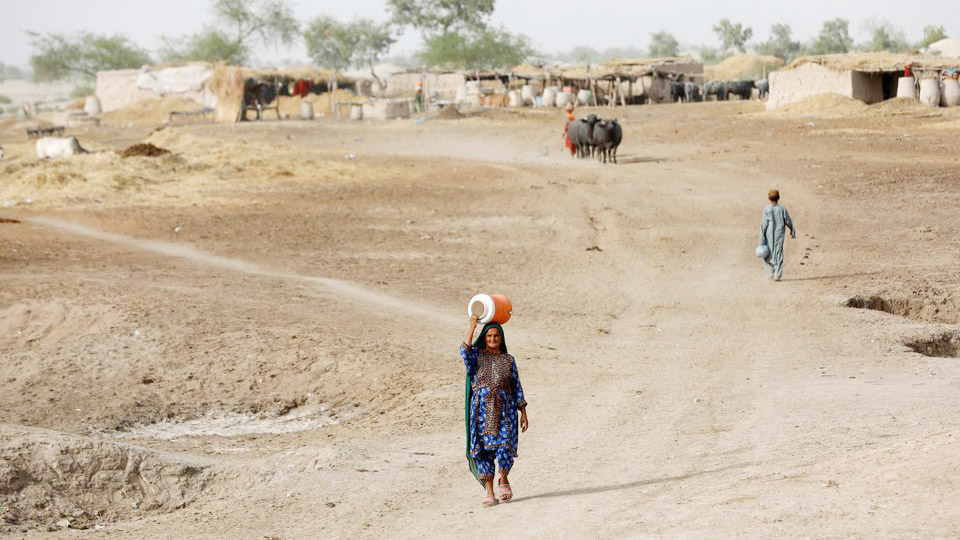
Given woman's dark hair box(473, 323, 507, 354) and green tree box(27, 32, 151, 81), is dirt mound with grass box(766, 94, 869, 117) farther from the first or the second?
green tree box(27, 32, 151, 81)

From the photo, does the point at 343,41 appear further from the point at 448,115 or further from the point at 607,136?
the point at 607,136

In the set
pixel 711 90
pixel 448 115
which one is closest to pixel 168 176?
pixel 448 115

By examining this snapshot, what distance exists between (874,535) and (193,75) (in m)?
57.1

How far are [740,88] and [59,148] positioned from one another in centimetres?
3387

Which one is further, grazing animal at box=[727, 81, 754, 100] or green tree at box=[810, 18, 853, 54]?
green tree at box=[810, 18, 853, 54]

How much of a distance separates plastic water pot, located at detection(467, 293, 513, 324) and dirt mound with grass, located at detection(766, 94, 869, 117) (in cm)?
3027

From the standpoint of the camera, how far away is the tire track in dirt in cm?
1357

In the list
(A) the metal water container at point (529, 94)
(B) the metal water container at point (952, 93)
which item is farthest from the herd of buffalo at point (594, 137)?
(A) the metal water container at point (529, 94)

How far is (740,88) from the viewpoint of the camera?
54.3 meters

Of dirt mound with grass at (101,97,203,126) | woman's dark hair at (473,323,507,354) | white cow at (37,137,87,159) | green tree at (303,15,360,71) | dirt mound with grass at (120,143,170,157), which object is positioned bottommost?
woman's dark hair at (473,323,507,354)

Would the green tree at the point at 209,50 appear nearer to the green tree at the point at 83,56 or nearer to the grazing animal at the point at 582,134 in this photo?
the green tree at the point at 83,56

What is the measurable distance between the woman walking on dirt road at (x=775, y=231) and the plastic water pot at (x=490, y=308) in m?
8.46

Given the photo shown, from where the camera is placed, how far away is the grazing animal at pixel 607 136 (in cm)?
2820

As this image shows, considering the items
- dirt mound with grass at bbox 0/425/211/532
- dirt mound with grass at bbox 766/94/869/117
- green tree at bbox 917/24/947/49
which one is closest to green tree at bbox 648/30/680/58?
green tree at bbox 917/24/947/49
